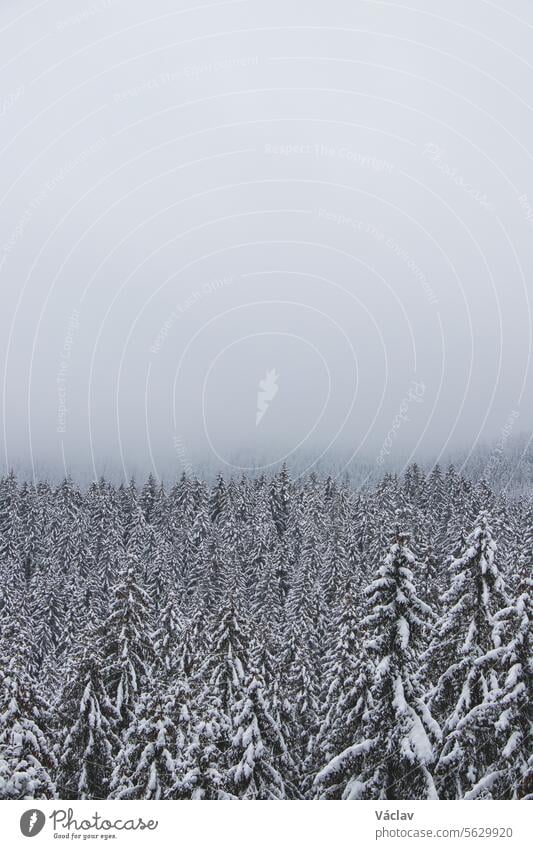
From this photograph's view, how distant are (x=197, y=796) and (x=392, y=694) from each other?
6.31m

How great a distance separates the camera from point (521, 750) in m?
15.4

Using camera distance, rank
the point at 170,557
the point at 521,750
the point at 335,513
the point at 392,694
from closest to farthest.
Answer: the point at 521,750
the point at 392,694
the point at 170,557
the point at 335,513

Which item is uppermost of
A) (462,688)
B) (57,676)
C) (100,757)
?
(462,688)

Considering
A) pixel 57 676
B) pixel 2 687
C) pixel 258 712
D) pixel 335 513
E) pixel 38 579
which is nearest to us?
pixel 258 712

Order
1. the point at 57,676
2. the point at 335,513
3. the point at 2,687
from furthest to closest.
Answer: the point at 335,513 → the point at 57,676 → the point at 2,687

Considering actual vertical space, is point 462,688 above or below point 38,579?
above

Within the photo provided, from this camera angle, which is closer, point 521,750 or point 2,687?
point 521,750
